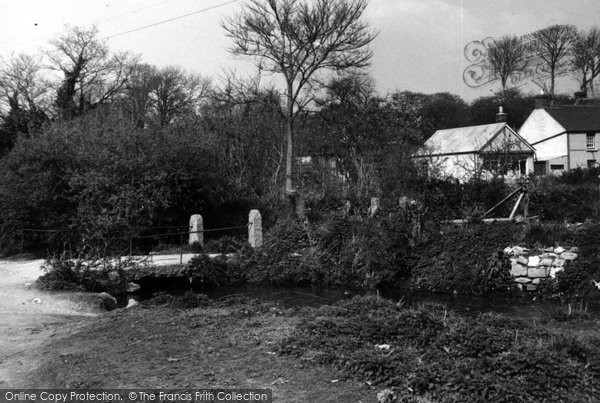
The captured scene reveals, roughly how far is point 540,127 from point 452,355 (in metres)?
47.2

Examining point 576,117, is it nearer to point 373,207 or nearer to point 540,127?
point 540,127

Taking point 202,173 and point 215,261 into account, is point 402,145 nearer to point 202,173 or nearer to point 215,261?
point 202,173

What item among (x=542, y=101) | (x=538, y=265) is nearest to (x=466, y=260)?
(x=538, y=265)

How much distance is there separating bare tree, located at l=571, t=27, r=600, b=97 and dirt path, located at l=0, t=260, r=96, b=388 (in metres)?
46.0

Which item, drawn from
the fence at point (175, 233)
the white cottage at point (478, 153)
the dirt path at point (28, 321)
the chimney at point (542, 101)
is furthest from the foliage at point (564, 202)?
the chimney at point (542, 101)

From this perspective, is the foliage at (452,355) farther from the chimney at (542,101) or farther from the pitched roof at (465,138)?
the chimney at (542,101)

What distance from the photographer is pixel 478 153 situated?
2725 cm

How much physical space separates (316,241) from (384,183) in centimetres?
864

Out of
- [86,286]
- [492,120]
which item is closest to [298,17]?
[86,286]

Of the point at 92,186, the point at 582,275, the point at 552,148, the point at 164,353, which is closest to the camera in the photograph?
the point at 164,353

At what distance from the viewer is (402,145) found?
28.1m

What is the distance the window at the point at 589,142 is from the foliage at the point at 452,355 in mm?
43483

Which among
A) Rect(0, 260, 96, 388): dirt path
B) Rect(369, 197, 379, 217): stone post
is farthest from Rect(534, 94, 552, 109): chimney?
Rect(0, 260, 96, 388): dirt path

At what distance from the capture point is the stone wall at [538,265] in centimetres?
1363
